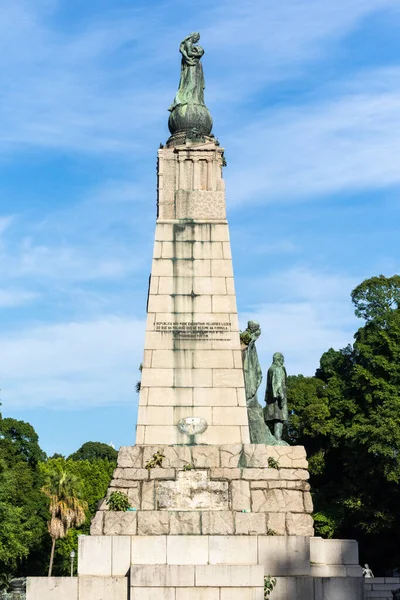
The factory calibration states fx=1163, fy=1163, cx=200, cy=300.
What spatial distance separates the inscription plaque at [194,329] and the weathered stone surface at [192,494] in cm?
316

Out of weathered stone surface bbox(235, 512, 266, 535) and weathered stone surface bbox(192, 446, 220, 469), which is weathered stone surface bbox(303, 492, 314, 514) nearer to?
weathered stone surface bbox(235, 512, 266, 535)

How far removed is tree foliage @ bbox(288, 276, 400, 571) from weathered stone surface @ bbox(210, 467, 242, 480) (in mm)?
18118

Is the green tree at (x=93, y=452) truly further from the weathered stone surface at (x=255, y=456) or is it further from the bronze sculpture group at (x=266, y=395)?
the weathered stone surface at (x=255, y=456)

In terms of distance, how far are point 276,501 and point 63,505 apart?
33.3 metres

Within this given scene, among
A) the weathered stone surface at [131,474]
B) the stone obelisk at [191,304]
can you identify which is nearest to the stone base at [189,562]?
the weathered stone surface at [131,474]

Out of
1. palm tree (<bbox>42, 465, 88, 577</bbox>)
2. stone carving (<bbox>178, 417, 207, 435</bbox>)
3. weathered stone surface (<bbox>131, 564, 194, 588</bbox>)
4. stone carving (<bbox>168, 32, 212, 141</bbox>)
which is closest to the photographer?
weathered stone surface (<bbox>131, 564, 194, 588</bbox>)

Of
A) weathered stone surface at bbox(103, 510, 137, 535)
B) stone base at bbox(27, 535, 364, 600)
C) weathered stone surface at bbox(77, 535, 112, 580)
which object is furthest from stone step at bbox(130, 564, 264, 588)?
weathered stone surface at bbox(103, 510, 137, 535)

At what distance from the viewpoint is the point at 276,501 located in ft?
77.8

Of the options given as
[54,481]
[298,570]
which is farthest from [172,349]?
[54,481]

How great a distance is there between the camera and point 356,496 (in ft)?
141

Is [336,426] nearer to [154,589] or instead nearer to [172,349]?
[172,349]

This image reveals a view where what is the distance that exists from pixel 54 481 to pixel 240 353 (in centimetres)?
3442

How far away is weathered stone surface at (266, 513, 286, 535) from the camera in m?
23.4

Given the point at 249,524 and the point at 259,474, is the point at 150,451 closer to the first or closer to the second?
the point at 259,474
